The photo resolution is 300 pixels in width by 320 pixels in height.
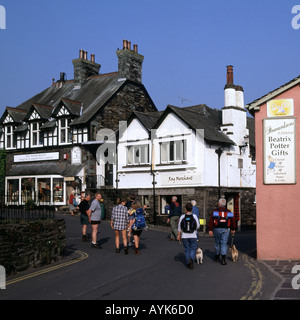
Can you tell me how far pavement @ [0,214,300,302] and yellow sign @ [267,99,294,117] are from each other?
4.65m

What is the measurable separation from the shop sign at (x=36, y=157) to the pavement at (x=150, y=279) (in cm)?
2262

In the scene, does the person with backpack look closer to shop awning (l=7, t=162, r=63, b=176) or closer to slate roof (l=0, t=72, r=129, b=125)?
slate roof (l=0, t=72, r=129, b=125)

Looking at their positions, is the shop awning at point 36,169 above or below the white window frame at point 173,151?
below

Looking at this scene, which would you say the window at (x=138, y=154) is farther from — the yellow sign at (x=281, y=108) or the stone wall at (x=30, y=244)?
the yellow sign at (x=281, y=108)

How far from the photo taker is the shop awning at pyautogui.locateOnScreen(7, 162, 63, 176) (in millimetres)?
38312

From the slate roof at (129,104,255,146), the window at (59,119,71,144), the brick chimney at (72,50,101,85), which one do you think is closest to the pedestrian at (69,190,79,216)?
the window at (59,119,71,144)

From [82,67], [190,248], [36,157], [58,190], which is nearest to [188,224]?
[190,248]

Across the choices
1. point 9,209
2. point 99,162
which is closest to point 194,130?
point 99,162

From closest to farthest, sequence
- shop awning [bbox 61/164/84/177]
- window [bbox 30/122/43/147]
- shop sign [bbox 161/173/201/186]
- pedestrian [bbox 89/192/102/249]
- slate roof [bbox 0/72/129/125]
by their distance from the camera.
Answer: pedestrian [bbox 89/192/102/249], shop sign [bbox 161/173/201/186], shop awning [bbox 61/164/84/177], slate roof [bbox 0/72/129/125], window [bbox 30/122/43/147]

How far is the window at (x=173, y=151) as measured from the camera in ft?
106

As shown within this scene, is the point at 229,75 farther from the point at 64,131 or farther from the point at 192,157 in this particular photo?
the point at 64,131

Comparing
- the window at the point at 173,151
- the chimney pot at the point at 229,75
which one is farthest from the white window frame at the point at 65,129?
the chimney pot at the point at 229,75

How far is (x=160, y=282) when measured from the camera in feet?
37.5

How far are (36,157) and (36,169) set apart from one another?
127 cm
